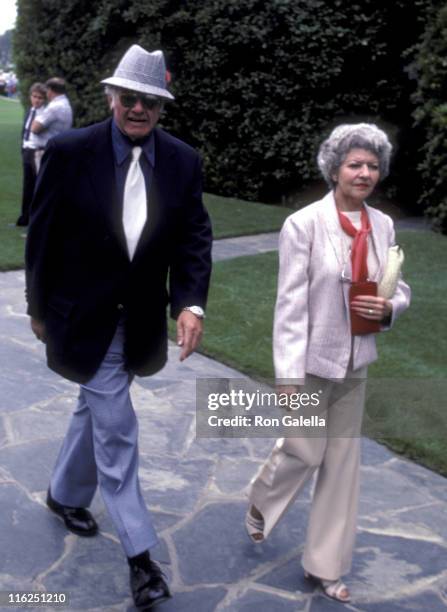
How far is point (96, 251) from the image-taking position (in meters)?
3.59

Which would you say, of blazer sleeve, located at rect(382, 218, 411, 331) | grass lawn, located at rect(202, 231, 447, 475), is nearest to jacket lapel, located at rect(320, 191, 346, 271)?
blazer sleeve, located at rect(382, 218, 411, 331)

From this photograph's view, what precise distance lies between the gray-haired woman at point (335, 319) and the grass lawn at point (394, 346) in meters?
1.53

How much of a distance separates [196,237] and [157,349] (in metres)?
0.48

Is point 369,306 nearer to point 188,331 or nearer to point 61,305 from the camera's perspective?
point 188,331

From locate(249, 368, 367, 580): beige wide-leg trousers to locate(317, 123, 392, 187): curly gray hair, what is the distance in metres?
0.81

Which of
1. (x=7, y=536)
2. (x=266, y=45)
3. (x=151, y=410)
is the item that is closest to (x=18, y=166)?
(x=266, y=45)

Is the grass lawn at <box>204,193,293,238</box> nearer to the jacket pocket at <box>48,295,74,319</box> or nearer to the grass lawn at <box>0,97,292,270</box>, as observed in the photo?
the grass lawn at <box>0,97,292,270</box>

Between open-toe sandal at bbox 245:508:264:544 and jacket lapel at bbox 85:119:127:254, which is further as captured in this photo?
open-toe sandal at bbox 245:508:264:544

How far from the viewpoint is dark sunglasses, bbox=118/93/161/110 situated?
11.7ft

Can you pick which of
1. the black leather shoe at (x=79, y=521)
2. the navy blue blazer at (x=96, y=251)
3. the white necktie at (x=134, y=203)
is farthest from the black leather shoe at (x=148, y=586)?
the white necktie at (x=134, y=203)

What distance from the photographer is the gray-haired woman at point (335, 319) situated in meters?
3.55

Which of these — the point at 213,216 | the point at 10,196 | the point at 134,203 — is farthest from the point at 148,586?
the point at 10,196

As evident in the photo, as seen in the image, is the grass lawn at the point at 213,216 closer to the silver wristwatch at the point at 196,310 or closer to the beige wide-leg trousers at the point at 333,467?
the silver wristwatch at the point at 196,310

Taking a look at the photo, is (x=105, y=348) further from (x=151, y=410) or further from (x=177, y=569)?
(x=151, y=410)
